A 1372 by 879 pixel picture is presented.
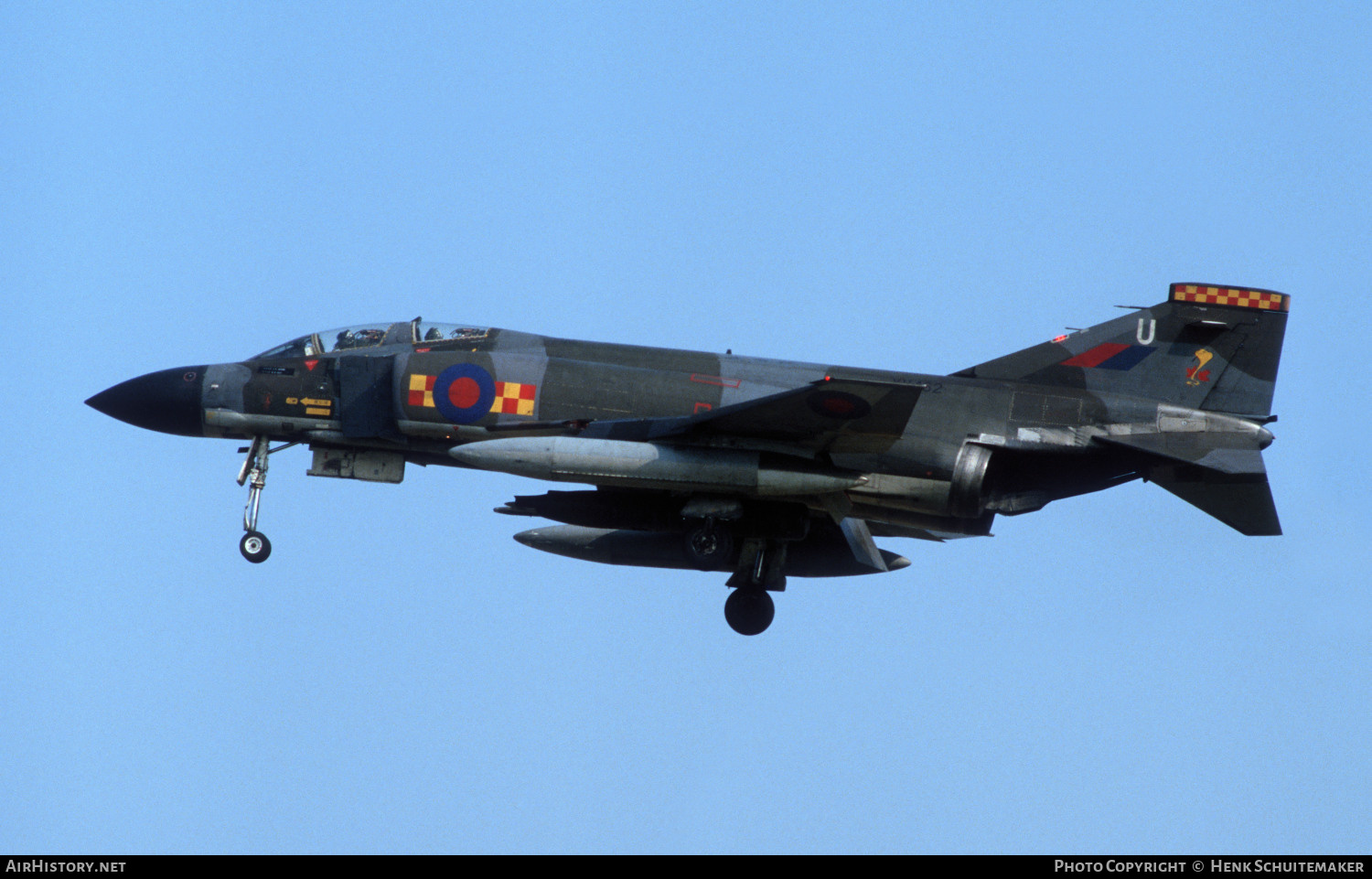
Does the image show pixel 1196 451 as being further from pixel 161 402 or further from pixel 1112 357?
pixel 161 402

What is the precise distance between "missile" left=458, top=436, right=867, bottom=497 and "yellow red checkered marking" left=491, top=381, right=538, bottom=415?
0.91 m

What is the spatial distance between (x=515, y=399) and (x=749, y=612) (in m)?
4.18

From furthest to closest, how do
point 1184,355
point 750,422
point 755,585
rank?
point 755,585, point 1184,355, point 750,422

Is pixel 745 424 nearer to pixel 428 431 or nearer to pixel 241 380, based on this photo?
pixel 428 431

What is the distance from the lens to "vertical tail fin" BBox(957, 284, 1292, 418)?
18.4 metres

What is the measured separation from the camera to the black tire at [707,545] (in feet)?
59.0

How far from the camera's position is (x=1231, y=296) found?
18.8 metres

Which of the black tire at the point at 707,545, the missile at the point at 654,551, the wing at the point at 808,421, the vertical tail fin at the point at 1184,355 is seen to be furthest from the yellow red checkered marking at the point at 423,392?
the vertical tail fin at the point at 1184,355

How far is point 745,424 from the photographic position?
17.2m

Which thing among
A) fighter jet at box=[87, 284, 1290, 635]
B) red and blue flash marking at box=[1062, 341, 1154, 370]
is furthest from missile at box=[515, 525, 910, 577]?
red and blue flash marking at box=[1062, 341, 1154, 370]

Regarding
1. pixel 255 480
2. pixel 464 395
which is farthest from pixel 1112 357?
pixel 255 480
